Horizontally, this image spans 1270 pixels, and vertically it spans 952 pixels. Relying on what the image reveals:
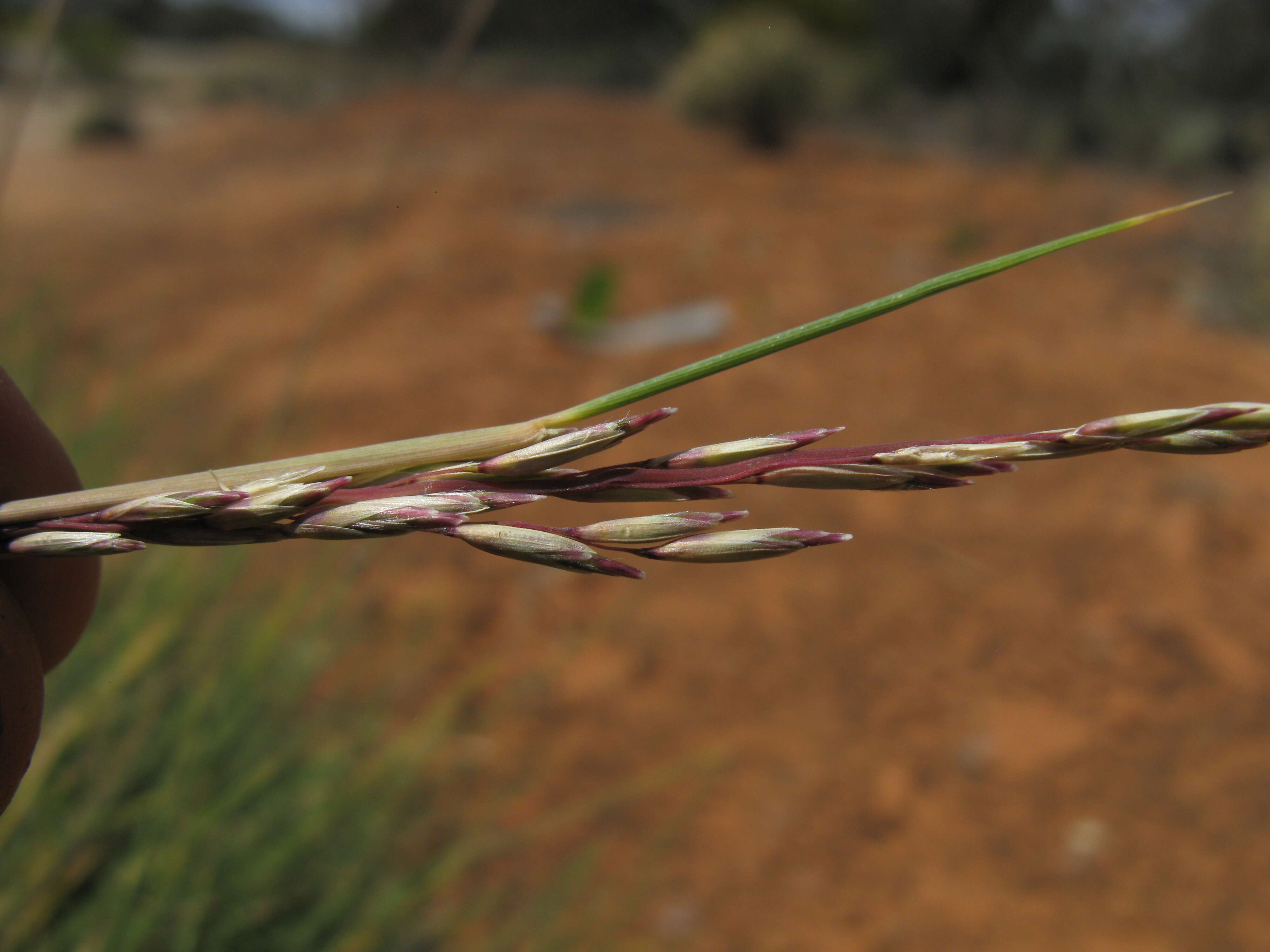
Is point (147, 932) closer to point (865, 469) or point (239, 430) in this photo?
point (865, 469)

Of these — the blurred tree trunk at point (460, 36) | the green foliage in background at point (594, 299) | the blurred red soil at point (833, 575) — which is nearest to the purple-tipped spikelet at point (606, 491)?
the blurred tree trunk at point (460, 36)

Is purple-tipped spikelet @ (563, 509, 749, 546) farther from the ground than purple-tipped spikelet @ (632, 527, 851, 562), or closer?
farther from the ground

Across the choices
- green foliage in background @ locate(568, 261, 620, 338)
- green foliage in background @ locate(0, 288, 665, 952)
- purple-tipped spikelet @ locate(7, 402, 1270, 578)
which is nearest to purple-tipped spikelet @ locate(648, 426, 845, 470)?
purple-tipped spikelet @ locate(7, 402, 1270, 578)

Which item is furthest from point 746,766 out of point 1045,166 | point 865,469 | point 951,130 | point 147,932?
point 951,130

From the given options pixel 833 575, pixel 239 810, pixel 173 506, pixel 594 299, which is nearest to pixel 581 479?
pixel 173 506

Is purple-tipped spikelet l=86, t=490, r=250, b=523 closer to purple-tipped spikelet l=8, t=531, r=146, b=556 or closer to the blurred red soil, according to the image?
purple-tipped spikelet l=8, t=531, r=146, b=556
